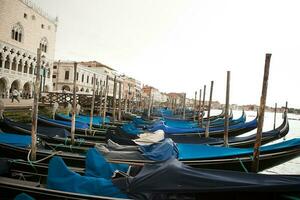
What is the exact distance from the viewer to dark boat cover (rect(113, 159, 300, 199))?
9.34 ft

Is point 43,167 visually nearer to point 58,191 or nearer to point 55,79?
point 58,191

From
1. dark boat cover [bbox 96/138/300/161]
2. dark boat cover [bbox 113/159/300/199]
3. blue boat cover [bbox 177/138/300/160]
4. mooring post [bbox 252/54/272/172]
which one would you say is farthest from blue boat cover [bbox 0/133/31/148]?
mooring post [bbox 252/54/272/172]

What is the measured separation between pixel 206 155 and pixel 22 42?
23.2m

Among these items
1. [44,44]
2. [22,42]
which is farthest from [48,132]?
[44,44]

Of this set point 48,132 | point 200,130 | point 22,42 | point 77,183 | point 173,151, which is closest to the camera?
point 77,183

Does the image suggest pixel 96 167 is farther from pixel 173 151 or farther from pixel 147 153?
pixel 173 151

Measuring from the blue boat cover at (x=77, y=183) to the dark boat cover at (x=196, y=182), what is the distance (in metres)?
0.16

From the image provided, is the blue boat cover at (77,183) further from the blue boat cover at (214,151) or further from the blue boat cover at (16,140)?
the blue boat cover at (16,140)

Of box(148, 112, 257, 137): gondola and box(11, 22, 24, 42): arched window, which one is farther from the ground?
box(11, 22, 24, 42): arched window

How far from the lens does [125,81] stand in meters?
54.0

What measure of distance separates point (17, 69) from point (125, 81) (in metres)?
31.1

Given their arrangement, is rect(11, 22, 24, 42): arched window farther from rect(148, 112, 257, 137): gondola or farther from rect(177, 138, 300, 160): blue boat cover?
rect(177, 138, 300, 160): blue boat cover

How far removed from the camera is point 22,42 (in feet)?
79.3

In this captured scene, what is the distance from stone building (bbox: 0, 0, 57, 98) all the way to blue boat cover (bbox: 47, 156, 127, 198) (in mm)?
19439
